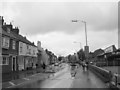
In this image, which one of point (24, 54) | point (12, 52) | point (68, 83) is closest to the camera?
point (68, 83)

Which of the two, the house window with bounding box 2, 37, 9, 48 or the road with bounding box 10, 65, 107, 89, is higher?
the house window with bounding box 2, 37, 9, 48

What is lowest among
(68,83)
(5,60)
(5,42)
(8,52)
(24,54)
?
(68,83)

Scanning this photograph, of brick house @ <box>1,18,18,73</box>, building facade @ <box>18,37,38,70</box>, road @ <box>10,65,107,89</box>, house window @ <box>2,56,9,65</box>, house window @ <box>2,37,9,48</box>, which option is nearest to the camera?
road @ <box>10,65,107,89</box>

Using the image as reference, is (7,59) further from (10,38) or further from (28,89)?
(28,89)

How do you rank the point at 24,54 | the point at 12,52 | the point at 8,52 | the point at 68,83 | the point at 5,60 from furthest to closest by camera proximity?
the point at 24,54 < the point at 12,52 < the point at 8,52 < the point at 5,60 < the point at 68,83

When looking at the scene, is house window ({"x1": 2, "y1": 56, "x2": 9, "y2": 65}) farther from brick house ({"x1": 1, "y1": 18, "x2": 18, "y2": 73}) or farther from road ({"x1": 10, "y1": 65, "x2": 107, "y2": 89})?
road ({"x1": 10, "y1": 65, "x2": 107, "y2": 89})

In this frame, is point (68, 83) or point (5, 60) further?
point (5, 60)

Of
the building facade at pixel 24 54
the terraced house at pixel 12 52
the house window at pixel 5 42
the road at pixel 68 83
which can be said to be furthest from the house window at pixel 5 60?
the road at pixel 68 83

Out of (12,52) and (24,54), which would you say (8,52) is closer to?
(12,52)

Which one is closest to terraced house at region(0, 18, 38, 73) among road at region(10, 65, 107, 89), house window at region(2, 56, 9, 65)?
house window at region(2, 56, 9, 65)

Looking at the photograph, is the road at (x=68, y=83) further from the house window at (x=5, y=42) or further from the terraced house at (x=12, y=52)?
the terraced house at (x=12, y=52)

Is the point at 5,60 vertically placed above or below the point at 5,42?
below

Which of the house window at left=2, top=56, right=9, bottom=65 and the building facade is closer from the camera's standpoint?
the house window at left=2, top=56, right=9, bottom=65

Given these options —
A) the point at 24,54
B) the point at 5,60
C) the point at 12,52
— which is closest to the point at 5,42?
the point at 5,60
